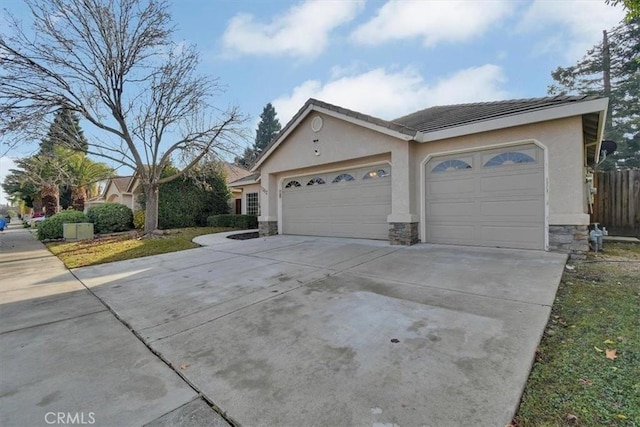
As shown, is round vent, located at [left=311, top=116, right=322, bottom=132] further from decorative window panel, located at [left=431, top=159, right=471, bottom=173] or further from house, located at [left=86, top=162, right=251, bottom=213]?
Result: house, located at [left=86, top=162, right=251, bottom=213]

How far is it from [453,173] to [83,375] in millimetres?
8382

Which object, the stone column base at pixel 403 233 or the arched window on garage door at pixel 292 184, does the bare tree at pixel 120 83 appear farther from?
the stone column base at pixel 403 233

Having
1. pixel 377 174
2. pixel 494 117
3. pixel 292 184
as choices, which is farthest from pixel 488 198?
pixel 292 184

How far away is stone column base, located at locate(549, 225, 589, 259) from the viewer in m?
6.29

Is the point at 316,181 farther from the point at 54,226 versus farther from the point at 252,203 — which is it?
the point at 54,226

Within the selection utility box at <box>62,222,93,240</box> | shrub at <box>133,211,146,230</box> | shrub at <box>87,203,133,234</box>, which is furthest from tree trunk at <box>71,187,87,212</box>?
utility box at <box>62,222,93,240</box>

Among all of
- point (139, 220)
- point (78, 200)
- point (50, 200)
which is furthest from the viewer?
point (78, 200)

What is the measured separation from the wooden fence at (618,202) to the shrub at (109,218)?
21722mm

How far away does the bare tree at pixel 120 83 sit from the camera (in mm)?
10641

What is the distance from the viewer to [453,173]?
8016 millimetres

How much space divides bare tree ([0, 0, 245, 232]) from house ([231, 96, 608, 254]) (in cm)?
516

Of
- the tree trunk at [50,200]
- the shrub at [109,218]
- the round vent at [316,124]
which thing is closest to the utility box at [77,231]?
the shrub at [109,218]

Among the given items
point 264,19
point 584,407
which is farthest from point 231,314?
point 264,19

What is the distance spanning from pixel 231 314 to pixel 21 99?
520 inches
